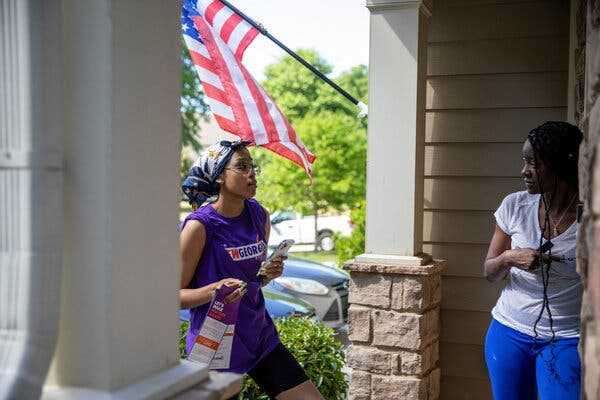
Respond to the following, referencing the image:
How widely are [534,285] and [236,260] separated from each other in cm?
129

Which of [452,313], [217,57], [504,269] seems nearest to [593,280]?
[504,269]

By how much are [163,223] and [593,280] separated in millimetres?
1028

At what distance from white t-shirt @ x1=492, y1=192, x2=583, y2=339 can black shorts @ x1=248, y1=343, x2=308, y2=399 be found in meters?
0.99

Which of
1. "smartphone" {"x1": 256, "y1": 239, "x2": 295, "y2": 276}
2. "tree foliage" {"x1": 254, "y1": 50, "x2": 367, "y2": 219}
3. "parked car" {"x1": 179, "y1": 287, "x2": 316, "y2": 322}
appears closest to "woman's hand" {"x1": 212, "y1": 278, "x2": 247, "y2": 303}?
"smartphone" {"x1": 256, "y1": 239, "x2": 295, "y2": 276}

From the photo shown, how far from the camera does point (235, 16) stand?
454cm

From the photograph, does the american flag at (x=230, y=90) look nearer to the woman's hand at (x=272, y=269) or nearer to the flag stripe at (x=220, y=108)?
the flag stripe at (x=220, y=108)

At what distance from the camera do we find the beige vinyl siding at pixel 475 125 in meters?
4.56

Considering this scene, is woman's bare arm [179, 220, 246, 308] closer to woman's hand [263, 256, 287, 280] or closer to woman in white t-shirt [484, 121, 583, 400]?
woman's hand [263, 256, 287, 280]

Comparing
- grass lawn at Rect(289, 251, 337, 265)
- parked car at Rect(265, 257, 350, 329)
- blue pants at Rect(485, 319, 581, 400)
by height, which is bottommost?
grass lawn at Rect(289, 251, 337, 265)

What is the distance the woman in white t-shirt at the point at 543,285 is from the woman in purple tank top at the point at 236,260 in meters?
0.98

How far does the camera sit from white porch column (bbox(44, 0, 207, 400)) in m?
1.70

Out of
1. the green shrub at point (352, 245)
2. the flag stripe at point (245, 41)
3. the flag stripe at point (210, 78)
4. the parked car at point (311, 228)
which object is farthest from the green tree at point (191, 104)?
the flag stripe at point (210, 78)

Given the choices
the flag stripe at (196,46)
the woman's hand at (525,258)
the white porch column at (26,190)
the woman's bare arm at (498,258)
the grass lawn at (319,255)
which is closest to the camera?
the white porch column at (26,190)

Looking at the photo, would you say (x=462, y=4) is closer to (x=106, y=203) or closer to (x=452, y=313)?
(x=452, y=313)
